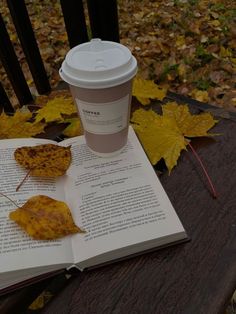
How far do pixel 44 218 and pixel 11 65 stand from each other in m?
0.75

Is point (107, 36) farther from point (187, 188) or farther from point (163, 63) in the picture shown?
point (163, 63)

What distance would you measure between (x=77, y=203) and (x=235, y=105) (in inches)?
49.5

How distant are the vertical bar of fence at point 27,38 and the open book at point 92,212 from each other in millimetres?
507

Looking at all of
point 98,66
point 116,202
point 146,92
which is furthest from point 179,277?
point 146,92

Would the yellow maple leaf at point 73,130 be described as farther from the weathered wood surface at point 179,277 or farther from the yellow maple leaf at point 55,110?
the weathered wood surface at point 179,277

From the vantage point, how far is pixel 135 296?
1.68 feet

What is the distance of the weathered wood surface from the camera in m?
0.50

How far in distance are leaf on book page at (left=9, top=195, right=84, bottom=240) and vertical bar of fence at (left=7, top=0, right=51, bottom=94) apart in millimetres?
697

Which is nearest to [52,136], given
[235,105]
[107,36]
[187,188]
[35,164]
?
[35,164]

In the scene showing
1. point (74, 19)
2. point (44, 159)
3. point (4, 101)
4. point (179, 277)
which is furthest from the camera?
point (4, 101)

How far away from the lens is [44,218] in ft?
1.80

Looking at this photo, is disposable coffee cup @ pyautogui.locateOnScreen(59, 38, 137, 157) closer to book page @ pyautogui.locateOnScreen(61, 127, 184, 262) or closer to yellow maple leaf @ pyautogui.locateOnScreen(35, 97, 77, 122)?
book page @ pyautogui.locateOnScreen(61, 127, 184, 262)

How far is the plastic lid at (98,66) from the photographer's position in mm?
532

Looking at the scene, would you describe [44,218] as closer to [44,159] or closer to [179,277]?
[44,159]
